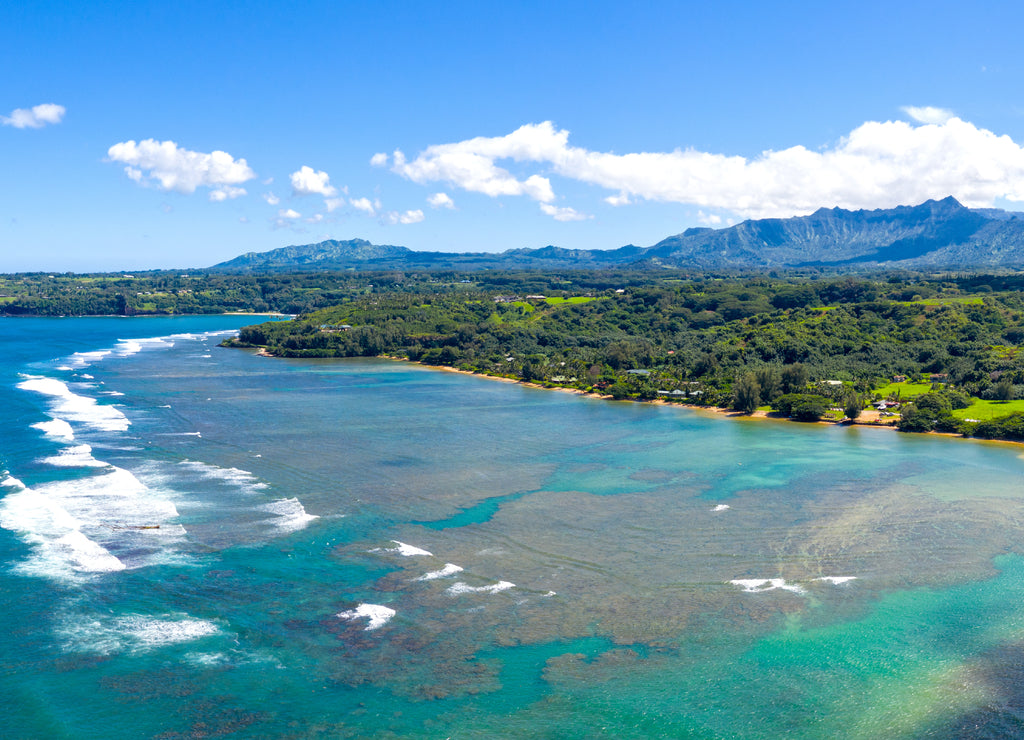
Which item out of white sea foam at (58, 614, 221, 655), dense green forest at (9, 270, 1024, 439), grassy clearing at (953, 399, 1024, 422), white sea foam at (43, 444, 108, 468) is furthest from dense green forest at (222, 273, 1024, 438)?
white sea foam at (58, 614, 221, 655)

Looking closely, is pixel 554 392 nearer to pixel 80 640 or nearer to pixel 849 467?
pixel 849 467

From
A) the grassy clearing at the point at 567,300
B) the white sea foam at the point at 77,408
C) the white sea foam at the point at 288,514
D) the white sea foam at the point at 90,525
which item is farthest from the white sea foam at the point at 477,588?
the grassy clearing at the point at 567,300

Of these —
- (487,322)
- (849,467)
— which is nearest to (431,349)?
(487,322)

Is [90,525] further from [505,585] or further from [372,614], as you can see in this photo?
[505,585]

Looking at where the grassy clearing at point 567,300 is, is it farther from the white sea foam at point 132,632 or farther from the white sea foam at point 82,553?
the white sea foam at point 132,632

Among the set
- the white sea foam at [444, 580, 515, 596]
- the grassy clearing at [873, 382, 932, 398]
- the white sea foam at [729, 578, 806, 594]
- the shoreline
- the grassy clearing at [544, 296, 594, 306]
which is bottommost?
the white sea foam at [729, 578, 806, 594]

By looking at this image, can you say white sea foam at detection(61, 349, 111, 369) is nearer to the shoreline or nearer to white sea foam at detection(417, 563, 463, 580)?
the shoreline
